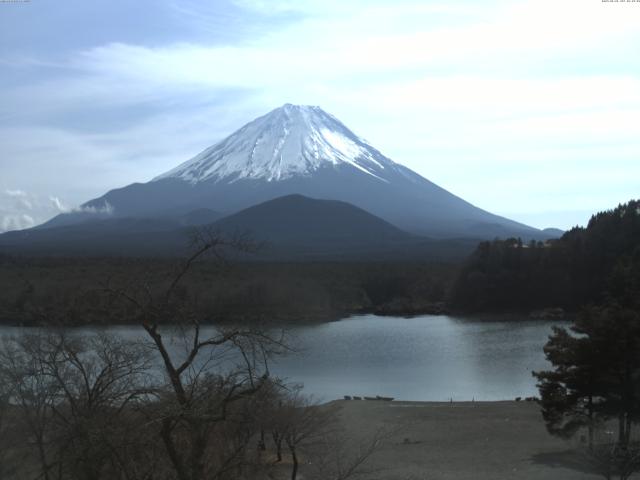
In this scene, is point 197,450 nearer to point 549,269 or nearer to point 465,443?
point 465,443

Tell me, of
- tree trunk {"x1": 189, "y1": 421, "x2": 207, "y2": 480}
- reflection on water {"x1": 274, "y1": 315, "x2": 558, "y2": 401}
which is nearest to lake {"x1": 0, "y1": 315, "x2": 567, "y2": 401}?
Answer: reflection on water {"x1": 274, "y1": 315, "x2": 558, "y2": 401}

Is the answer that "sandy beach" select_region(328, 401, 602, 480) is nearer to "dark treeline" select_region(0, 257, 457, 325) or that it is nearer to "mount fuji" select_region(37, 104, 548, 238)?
"dark treeline" select_region(0, 257, 457, 325)

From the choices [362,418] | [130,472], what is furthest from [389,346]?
[130,472]

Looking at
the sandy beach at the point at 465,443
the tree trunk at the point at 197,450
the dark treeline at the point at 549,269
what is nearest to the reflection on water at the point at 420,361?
the sandy beach at the point at 465,443

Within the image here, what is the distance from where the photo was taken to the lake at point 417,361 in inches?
757

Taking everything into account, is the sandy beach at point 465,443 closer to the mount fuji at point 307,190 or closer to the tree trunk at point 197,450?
the tree trunk at point 197,450

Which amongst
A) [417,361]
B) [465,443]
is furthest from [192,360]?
[417,361]

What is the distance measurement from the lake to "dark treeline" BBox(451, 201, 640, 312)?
7.64 m

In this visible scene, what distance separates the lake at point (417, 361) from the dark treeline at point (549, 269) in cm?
764

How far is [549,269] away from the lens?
1686 inches

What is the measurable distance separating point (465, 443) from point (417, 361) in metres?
10.8

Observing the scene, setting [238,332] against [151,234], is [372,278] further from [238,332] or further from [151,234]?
[238,332]

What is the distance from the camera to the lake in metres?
19.2

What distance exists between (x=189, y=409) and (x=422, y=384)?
1674 cm
